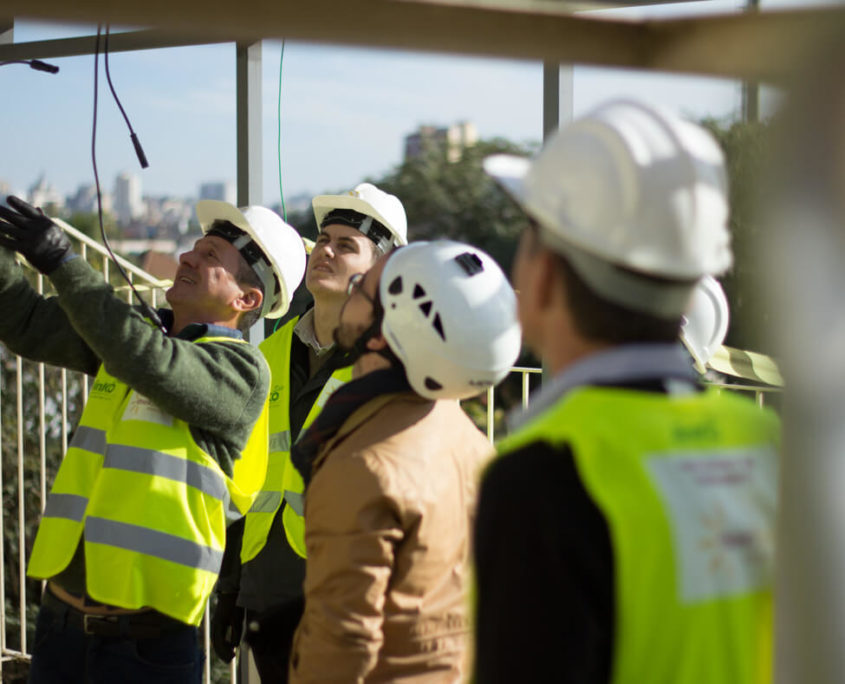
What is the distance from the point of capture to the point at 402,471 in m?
2.20

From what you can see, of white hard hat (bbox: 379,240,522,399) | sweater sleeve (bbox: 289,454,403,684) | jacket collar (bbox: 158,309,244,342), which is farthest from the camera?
jacket collar (bbox: 158,309,244,342)

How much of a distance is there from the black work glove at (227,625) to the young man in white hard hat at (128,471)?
588mm

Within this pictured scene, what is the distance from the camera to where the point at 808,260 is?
1.03m

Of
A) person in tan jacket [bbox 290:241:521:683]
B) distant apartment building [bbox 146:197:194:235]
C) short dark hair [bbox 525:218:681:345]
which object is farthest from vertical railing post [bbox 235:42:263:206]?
distant apartment building [bbox 146:197:194:235]

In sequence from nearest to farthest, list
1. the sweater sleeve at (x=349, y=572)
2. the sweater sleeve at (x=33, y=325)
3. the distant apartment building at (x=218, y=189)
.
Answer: the sweater sleeve at (x=349, y=572) → the sweater sleeve at (x=33, y=325) → the distant apartment building at (x=218, y=189)

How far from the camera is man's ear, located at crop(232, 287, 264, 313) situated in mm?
3500

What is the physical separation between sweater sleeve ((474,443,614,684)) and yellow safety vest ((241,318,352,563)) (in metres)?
2.07

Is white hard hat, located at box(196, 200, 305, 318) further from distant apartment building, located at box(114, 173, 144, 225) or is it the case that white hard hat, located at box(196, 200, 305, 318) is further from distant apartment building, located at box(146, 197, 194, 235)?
distant apartment building, located at box(114, 173, 144, 225)

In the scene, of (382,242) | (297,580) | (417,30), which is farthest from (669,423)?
(382,242)

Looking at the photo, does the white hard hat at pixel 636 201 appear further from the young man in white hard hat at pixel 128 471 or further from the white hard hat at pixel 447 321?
the young man in white hard hat at pixel 128 471

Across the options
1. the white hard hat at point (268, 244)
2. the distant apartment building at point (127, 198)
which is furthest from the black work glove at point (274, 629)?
the distant apartment building at point (127, 198)

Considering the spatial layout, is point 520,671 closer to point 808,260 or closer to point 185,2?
point 808,260

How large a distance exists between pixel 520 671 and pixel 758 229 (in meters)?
0.56

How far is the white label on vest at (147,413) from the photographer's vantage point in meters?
3.03
